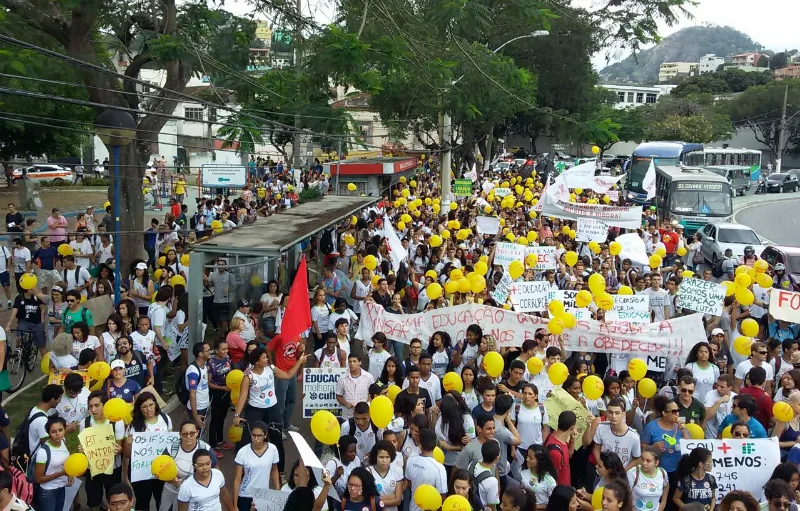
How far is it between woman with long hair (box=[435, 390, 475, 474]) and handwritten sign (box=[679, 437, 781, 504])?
1.67 meters

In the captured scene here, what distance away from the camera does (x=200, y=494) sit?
558 centimetres

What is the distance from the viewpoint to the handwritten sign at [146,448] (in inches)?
241

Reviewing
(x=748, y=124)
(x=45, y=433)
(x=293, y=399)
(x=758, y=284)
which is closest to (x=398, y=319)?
(x=293, y=399)

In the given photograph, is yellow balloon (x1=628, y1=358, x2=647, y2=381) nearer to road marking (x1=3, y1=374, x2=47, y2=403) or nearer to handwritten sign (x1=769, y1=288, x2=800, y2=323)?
handwritten sign (x1=769, y1=288, x2=800, y2=323)

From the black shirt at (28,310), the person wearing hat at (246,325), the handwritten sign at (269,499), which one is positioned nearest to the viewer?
the handwritten sign at (269,499)

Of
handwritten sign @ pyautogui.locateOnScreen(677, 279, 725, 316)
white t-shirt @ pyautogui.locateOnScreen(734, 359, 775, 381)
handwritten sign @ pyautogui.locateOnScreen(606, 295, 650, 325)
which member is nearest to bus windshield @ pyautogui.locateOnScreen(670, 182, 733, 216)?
handwritten sign @ pyautogui.locateOnScreen(677, 279, 725, 316)

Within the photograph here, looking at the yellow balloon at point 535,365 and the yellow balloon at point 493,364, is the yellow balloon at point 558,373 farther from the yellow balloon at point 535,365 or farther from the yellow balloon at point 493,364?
the yellow balloon at point 493,364

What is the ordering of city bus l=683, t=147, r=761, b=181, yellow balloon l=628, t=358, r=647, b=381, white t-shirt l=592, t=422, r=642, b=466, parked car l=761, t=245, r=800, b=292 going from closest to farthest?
white t-shirt l=592, t=422, r=642, b=466, yellow balloon l=628, t=358, r=647, b=381, parked car l=761, t=245, r=800, b=292, city bus l=683, t=147, r=761, b=181

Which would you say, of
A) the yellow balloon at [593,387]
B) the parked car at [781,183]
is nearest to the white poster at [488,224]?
the yellow balloon at [593,387]

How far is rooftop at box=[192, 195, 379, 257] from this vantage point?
9.20m

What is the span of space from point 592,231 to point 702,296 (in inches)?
178

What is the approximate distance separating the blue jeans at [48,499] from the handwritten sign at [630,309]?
621 cm

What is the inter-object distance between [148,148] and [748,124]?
69.7 meters

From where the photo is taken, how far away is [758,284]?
36.1ft
